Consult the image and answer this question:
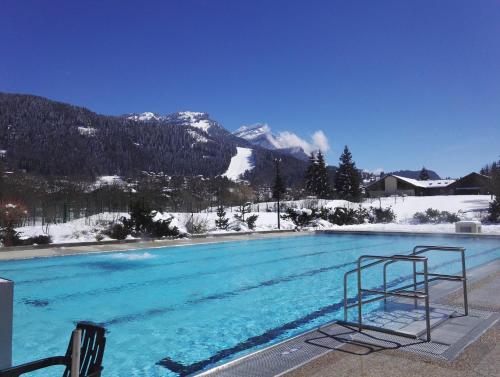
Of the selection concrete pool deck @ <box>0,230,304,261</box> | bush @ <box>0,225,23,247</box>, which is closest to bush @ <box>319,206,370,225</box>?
concrete pool deck @ <box>0,230,304,261</box>

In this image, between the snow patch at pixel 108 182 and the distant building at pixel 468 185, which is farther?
the distant building at pixel 468 185

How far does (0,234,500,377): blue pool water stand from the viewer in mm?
5590

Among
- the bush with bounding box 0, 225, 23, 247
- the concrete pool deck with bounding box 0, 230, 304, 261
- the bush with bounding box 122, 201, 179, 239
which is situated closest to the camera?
the concrete pool deck with bounding box 0, 230, 304, 261

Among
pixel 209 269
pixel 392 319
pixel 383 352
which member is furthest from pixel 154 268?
pixel 383 352

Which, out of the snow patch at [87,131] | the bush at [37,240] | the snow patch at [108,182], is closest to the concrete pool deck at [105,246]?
the bush at [37,240]

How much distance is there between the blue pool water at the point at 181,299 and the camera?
559 cm

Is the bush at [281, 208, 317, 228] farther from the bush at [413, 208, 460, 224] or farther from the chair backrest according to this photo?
the chair backrest

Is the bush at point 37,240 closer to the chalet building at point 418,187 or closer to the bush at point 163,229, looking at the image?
the bush at point 163,229

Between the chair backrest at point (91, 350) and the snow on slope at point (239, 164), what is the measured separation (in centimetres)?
13357

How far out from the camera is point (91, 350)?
260 cm

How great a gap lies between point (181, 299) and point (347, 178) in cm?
4511

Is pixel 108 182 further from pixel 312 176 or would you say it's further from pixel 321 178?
pixel 321 178

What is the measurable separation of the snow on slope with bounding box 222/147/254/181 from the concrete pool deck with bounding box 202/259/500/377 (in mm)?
131907

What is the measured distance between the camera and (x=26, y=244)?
14195mm
